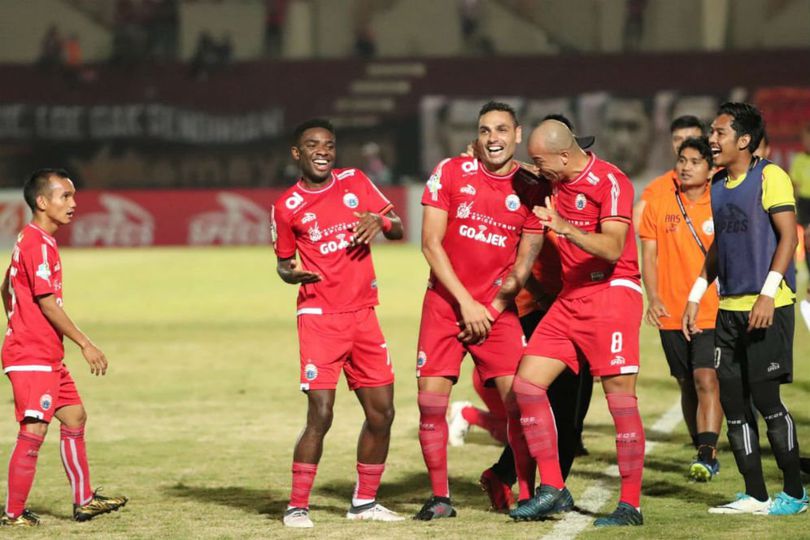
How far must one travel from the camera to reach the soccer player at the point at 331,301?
7.64 m

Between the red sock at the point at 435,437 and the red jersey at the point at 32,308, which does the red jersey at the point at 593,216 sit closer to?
the red sock at the point at 435,437

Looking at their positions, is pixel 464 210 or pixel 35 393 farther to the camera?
pixel 464 210

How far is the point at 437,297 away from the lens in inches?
308

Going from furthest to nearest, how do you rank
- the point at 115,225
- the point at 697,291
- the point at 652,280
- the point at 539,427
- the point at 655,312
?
1. the point at 115,225
2. the point at 652,280
3. the point at 655,312
4. the point at 697,291
5. the point at 539,427

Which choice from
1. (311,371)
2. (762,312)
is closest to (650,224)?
(762,312)

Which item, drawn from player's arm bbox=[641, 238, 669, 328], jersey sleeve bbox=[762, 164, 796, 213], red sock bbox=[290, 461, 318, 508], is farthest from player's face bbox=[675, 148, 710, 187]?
red sock bbox=[290, 461, 318, 508]

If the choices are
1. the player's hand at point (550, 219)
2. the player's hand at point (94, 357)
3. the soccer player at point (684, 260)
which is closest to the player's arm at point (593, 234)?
the player's hand at point (550, 219)

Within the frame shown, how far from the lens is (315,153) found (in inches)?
303

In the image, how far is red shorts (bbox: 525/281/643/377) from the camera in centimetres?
735

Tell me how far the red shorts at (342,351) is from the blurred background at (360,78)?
31.9 metres

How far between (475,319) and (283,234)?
112 cm

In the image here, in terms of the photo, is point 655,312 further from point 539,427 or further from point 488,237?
point 539,427

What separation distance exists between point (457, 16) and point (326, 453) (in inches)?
1360

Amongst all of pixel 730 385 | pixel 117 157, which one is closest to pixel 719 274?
pixel 730 385
